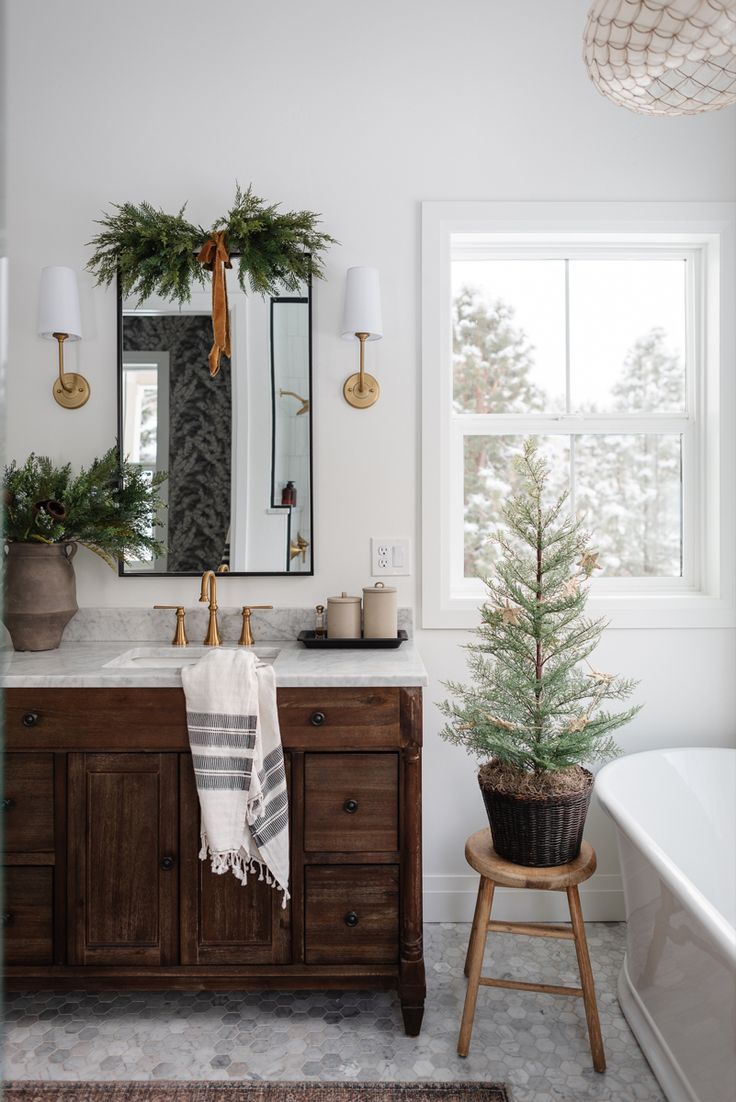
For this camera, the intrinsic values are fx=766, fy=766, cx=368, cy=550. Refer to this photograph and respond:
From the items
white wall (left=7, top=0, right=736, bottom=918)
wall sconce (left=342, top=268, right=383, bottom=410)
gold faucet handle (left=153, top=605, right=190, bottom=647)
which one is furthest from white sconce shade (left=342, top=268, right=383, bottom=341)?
gold faucet handle (left=153, top=605, right=190, bottom=647)

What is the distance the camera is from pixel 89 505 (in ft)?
7.41

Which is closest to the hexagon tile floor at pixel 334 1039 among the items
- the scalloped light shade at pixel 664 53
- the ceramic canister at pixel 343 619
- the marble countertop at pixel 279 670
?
the marble countertop at pixel 279 670

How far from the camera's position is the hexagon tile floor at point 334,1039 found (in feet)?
5.88

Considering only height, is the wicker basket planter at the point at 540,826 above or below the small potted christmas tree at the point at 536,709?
below

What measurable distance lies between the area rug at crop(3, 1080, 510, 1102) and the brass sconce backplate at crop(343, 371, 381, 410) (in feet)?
6.04

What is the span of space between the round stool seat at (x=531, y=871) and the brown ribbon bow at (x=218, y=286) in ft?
5.31

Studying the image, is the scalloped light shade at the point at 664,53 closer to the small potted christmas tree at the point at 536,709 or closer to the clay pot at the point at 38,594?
the small potted christmas tree at the point at 536,709

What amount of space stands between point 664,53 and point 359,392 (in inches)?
54.5

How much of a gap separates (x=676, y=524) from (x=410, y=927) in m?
1.60

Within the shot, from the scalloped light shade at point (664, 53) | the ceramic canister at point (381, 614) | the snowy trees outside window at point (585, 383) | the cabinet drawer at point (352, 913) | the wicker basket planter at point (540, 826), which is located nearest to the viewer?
the scalloped light shade at point (664, 53)

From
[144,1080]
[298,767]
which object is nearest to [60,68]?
[298,767]

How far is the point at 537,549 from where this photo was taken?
1.97 meters

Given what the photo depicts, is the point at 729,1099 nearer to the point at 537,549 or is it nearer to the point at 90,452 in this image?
the point at 537,549

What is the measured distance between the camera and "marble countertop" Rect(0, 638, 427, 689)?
6.28 ft
